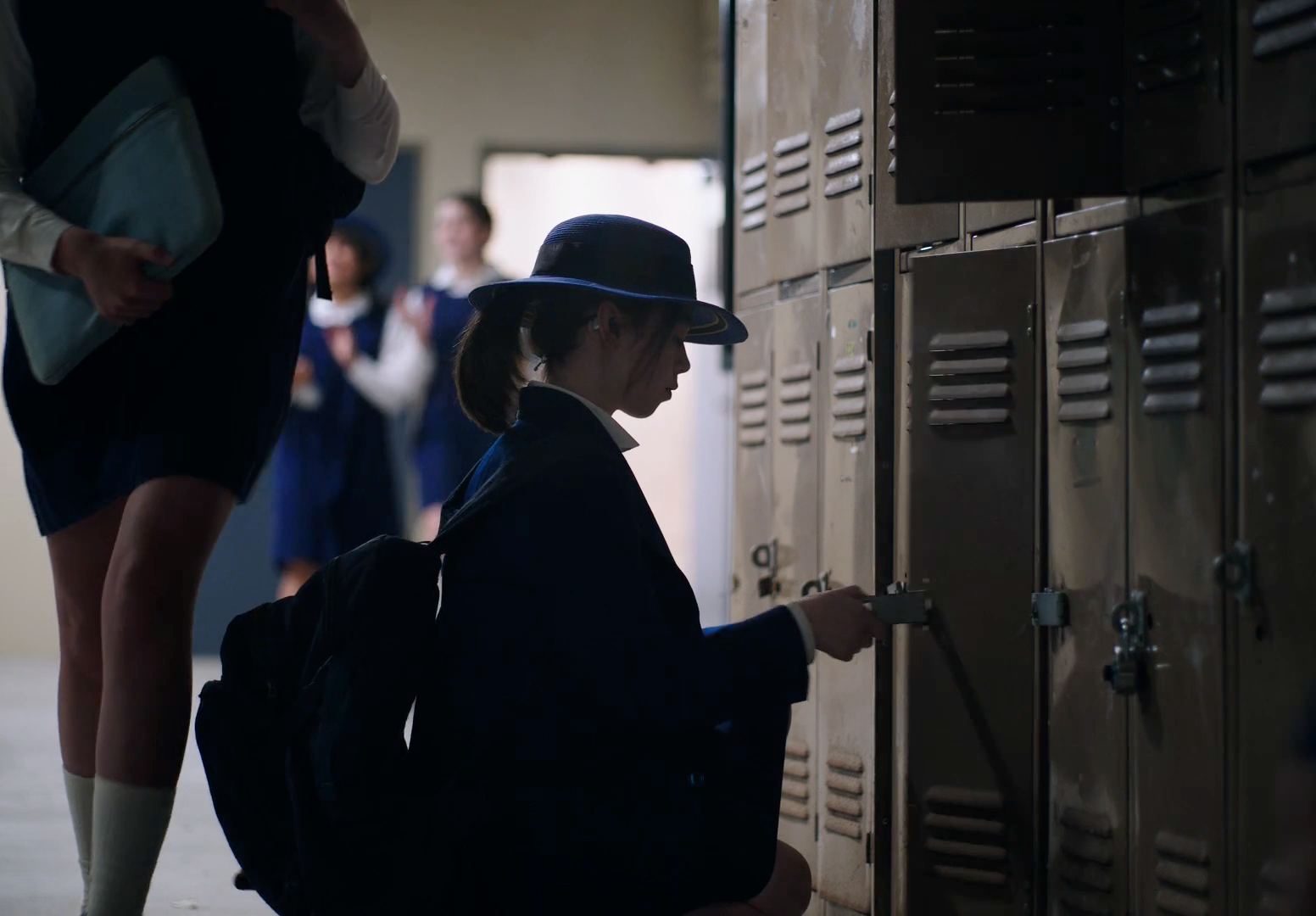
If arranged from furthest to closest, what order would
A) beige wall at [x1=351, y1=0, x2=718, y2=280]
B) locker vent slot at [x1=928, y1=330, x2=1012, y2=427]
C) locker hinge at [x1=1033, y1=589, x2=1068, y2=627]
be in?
beige wall at [x1=351, y1=0, x2=718, y2=280]
locker vent slot at [x1=928, y1=330, x2=1012, y2=427]
locker hinge at [x1=1033, y1=589, x2=1068, y2=627]

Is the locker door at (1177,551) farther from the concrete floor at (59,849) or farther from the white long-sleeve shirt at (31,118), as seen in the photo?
the concrete floor at (59,849)

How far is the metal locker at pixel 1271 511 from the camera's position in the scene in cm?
158

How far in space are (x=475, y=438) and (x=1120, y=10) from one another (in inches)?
155

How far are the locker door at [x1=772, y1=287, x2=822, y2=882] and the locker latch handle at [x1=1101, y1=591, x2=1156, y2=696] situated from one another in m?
0.85

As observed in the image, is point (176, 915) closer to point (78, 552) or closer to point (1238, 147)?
point (78, 552)

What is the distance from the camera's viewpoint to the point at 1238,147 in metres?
1.67

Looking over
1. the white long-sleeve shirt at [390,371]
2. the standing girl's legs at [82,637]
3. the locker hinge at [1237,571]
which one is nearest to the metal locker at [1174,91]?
the locker hinge at [1237,571]

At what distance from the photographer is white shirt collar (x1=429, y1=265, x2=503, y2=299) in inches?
215

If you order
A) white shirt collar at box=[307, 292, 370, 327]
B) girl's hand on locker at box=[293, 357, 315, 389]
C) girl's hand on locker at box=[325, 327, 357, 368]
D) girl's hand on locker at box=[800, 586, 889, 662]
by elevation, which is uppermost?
white shirt collar at box=[307, 292, 370, 327]

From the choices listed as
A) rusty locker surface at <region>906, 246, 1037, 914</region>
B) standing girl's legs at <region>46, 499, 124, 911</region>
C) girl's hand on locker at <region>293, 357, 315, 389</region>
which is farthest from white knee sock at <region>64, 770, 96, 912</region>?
girl's hand on locker at <region>293, 357, 315, 389</region>

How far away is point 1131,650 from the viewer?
73.0 inches

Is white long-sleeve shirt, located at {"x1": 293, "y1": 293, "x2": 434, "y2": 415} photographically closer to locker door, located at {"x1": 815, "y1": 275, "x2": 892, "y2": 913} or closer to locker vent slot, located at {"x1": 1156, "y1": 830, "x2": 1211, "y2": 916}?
locker door, located at {"x1": 815, "y1": 275, "x2": 892, "y2": 913}

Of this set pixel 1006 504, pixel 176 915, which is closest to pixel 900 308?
pixel 1006 504

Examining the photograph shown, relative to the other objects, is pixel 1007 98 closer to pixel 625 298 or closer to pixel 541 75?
pixel 625 298
